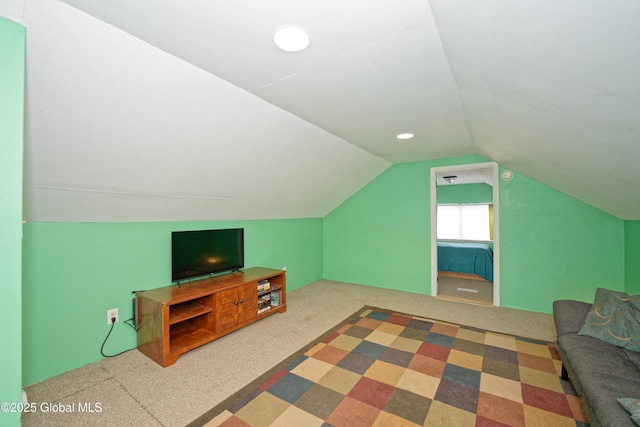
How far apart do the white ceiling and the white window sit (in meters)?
3.68

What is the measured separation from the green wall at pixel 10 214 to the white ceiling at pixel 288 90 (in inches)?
9.6

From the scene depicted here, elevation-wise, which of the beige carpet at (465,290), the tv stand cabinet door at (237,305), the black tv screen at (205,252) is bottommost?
the beige carpet at (465,290)

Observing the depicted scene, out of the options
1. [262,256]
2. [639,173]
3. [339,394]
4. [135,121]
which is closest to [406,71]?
[639,173]

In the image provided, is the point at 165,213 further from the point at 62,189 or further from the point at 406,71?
the point at 406,71

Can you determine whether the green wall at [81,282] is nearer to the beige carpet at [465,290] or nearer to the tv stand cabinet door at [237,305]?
the tv stand cabinet door at [237,305]

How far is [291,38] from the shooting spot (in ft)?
4.36

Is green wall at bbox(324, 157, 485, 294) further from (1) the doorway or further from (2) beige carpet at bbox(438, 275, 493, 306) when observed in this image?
(2) beige carpet at bbox(438, 275, 493, 306)

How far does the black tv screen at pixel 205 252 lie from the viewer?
2748mm

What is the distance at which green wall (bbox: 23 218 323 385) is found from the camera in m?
2.00

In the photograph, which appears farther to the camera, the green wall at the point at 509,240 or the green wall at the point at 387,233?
the green wall at the point at 387,233

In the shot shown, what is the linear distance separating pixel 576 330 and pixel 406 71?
90.4 inches

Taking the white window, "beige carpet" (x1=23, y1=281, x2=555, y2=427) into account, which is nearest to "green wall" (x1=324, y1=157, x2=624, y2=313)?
"beige carpet" (x1=23, y1=281, x2=555, y2=427)

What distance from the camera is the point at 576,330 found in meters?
2.00

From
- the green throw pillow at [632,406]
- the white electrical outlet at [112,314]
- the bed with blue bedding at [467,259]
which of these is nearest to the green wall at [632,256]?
the bed with blue bedding at [467,259]
